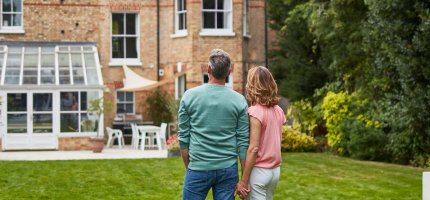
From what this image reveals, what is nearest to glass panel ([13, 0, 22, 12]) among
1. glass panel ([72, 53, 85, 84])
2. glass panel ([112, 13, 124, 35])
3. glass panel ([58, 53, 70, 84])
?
glass panel ([58, 53, 70, 84])

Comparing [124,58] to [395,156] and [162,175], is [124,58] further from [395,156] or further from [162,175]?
[162,175]

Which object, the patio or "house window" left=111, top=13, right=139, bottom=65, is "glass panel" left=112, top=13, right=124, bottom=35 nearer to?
"house window" left=111, top=13, right=139, bottom=65

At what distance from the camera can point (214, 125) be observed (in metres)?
6.45

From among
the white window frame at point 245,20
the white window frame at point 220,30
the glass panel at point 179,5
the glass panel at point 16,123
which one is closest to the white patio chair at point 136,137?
the glass panel at point 16,123

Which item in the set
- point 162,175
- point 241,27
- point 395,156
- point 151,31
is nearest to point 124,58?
point 151,31

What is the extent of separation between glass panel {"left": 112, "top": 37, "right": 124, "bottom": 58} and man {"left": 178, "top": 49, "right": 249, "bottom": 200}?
878 inches

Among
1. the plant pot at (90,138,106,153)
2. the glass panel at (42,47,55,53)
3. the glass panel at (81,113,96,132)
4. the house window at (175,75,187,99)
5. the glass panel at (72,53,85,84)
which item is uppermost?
the glass panel at (42,47,55,53)

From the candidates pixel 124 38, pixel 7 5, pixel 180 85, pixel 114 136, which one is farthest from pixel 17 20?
pixel 180 85

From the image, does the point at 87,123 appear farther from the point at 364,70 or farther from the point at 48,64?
the point at 364,70

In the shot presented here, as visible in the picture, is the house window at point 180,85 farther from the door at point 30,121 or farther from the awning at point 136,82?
the door at point 30,121

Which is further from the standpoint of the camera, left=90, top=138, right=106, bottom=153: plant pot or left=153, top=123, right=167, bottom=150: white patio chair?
left=153, top=123, right=167, bottom=150: white patio chair

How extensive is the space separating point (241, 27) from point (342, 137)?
6.99 m

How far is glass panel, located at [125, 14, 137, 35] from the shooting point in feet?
94.2

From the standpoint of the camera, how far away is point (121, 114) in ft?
91.8
